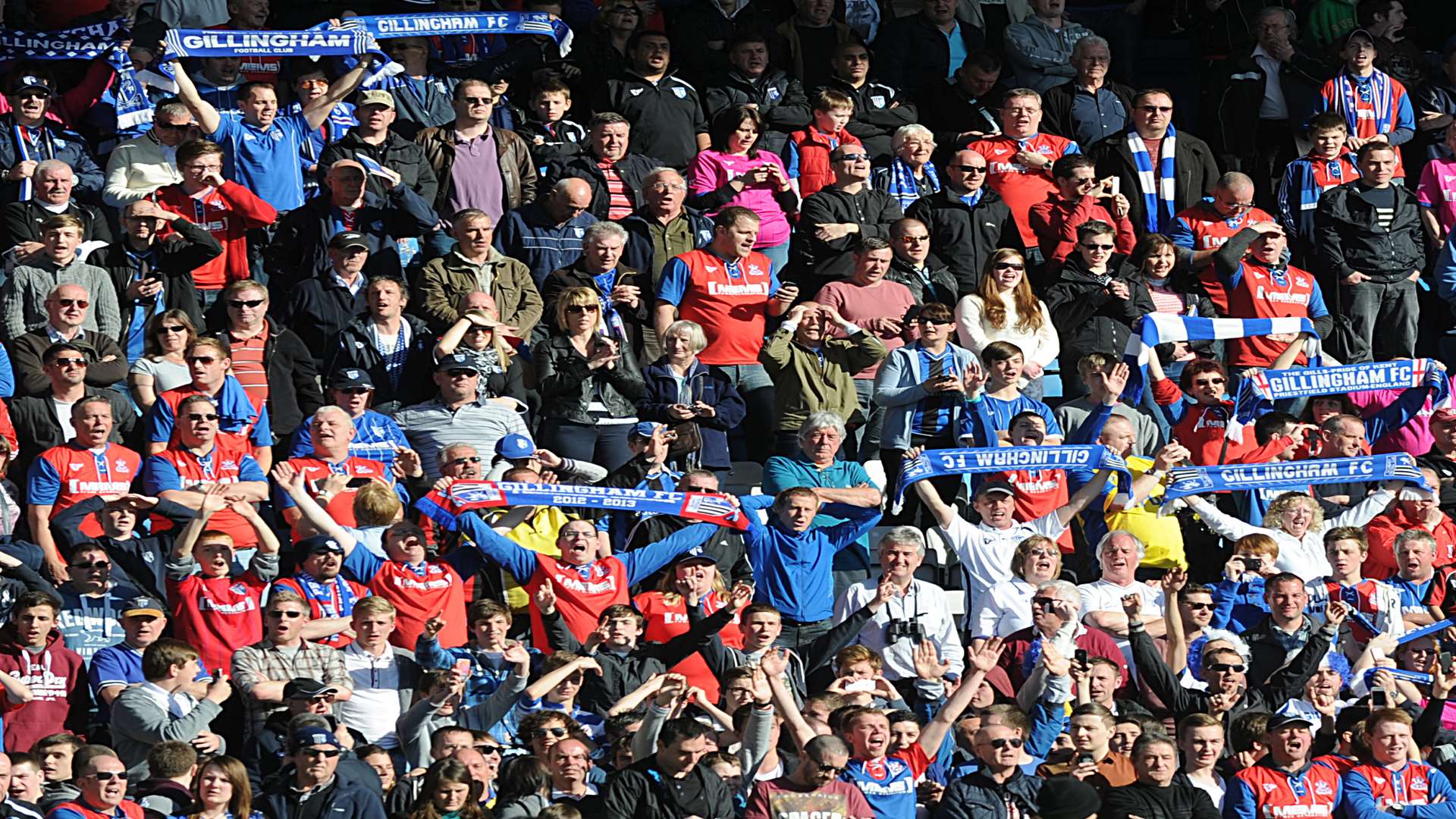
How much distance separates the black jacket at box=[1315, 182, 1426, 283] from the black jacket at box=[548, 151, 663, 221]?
384 centimetres

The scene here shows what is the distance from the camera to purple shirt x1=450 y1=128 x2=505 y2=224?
16453 mm

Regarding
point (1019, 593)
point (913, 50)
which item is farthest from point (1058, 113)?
point (1019, 593)

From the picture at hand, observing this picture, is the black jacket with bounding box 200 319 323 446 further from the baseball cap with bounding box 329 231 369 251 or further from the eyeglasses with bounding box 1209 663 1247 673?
the eyeglasses with bounding box 1209 663 1247 673

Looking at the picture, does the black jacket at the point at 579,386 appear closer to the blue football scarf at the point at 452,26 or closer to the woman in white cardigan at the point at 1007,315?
the woman in white cardigan at the point at 1007,315

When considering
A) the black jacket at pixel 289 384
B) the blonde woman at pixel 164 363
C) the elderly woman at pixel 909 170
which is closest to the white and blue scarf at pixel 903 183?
the elderly woman at pixel 909 170

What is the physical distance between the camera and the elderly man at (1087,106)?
17906 mm

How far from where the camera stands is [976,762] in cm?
1334

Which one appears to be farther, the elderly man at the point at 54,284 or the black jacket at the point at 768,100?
the black jacket at the point at 768,100

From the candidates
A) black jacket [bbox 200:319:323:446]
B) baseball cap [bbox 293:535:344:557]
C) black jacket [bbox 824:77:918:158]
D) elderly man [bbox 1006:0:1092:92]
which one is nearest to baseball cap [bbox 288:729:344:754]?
baseball cap [bbox 293:535:344:557]

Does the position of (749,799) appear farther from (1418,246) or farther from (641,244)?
(1418,246)

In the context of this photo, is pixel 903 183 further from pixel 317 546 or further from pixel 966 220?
pixel 317 546

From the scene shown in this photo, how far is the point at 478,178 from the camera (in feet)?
54.2

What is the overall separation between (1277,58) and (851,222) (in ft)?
11.3

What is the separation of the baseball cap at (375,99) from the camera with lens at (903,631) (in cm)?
424
